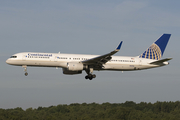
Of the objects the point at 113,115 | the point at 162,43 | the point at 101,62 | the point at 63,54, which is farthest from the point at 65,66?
the point at 113,115

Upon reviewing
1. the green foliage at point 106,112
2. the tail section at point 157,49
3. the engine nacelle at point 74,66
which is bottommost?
the green foliage at point 106,112

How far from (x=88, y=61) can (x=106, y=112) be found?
8156cm

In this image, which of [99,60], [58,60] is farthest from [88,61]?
Answer: [58,60]

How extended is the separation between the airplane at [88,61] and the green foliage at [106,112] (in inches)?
2033

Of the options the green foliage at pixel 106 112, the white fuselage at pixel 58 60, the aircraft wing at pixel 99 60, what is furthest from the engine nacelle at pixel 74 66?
the green foliage at pixel 106 112

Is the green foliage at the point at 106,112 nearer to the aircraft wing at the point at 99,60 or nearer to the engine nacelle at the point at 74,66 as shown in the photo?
the engine nacelle at the point at 74,66

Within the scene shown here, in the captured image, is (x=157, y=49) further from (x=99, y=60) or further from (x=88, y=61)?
(x=88, y=61)

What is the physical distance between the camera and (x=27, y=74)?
51.0 metres

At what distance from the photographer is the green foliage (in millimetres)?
115694

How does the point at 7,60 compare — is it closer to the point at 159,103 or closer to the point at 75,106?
the point at 75,106

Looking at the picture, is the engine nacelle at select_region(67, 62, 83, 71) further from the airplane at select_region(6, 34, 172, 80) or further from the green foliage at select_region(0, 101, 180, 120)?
the green foliage at select_region(0, 101, 180, 120)

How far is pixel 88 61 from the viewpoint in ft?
167

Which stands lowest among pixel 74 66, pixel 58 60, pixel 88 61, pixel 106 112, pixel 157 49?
pixel 106 112

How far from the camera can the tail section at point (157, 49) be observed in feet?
194
